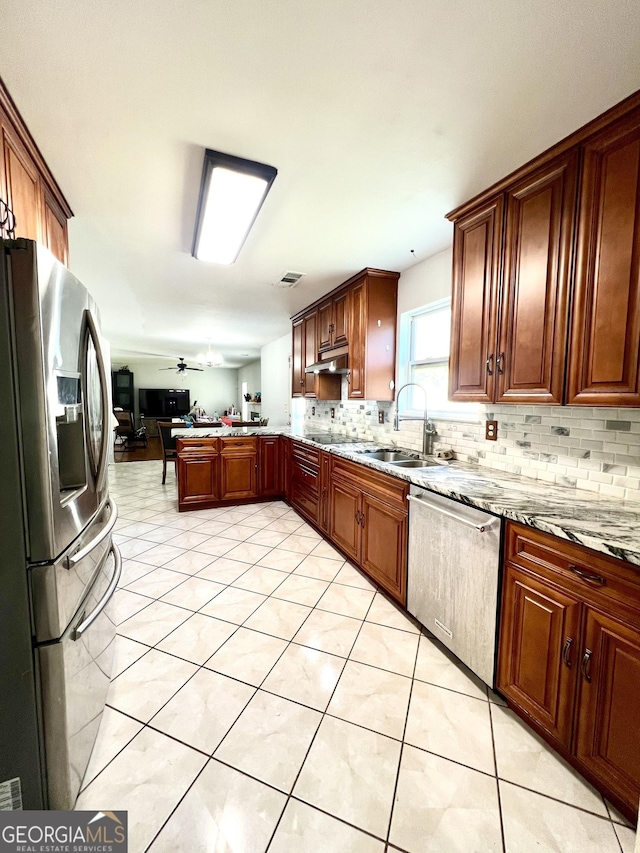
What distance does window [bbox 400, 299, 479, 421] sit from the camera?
8.69 ft

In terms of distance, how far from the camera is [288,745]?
1308mm

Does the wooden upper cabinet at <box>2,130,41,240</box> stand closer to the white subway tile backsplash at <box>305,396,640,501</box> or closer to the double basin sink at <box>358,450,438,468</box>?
the double basin sink at <box>358,450,438,468</box>

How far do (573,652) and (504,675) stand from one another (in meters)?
0.39

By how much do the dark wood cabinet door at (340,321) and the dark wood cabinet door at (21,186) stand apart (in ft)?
7.71

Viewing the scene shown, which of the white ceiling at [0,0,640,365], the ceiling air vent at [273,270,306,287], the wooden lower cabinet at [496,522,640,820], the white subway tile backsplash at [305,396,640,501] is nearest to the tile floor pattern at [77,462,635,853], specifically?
the wooden lower cabinet at [496,522,640,820]

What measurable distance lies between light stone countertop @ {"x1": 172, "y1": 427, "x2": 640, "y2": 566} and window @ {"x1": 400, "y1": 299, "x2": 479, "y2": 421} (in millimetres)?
525

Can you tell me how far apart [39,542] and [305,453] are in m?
2.77

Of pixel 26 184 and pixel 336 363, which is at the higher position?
pixel 26 184

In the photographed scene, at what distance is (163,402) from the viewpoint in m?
11.7

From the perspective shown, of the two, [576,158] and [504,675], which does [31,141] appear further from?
[504,675]

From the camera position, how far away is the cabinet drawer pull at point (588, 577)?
1.10m

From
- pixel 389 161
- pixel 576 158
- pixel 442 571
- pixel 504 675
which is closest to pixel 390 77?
pixel 389 161

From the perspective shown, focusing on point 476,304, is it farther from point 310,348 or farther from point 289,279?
point 310,348

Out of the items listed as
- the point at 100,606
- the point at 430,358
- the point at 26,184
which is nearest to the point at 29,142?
the point at 26,184
